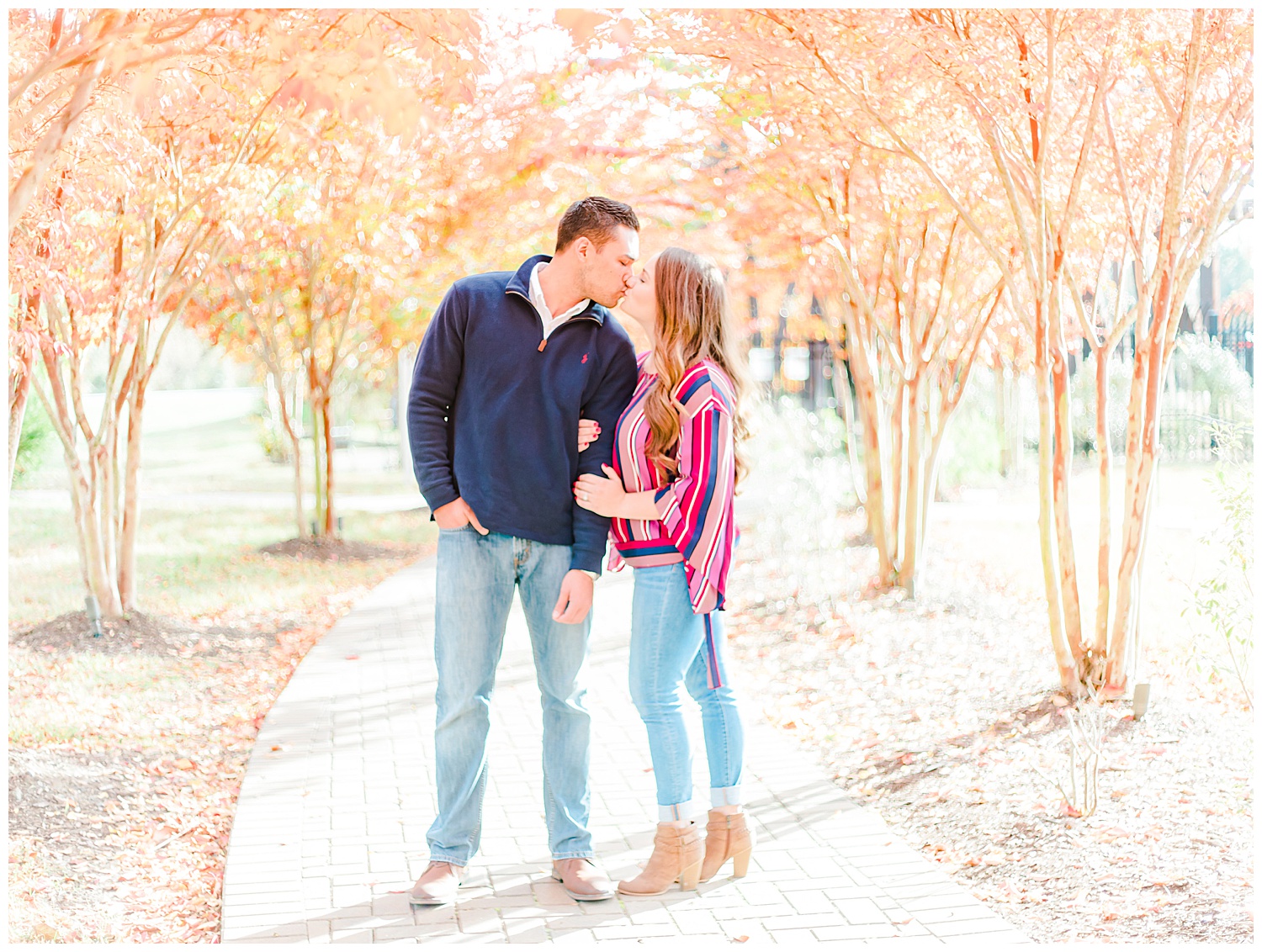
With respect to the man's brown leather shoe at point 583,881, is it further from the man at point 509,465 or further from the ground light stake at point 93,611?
the ground light stake at point 93,611

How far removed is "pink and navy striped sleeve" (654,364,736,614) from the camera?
3.62 metres

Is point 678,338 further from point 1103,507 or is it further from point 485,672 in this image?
point 1103,507

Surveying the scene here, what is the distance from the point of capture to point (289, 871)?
4.01 m

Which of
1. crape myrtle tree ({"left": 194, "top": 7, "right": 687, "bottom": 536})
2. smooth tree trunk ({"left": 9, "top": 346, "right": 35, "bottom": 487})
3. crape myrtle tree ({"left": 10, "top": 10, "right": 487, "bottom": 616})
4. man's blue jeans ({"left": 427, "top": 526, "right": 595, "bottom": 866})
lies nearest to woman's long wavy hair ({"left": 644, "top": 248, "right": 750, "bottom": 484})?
man's blue jeans ({"left": 427, "top": 526, "right": 595, "bottom": 866})

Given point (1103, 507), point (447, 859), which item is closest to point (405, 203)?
point (1103, 507)

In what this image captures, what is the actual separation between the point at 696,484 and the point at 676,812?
40.7 inches

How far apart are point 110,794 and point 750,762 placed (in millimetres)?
2792

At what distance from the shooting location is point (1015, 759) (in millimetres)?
5227

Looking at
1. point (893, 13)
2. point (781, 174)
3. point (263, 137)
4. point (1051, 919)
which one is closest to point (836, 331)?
point (781, 174)

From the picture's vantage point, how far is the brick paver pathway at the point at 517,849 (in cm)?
354

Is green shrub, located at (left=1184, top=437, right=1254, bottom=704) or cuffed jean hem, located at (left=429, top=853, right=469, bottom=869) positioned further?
green shrub, located at (left=1184, top=437, right=1254, bottom=704)

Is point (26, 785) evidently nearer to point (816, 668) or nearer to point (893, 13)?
point (816, 668)

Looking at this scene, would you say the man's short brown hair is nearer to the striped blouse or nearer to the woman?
the woman

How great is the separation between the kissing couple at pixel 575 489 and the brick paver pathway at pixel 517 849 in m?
0.17
